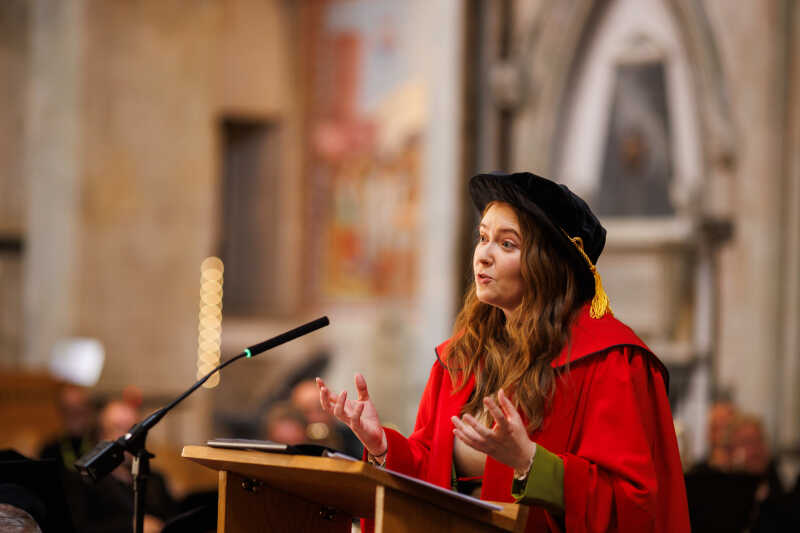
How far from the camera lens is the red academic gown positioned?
2.26 meters

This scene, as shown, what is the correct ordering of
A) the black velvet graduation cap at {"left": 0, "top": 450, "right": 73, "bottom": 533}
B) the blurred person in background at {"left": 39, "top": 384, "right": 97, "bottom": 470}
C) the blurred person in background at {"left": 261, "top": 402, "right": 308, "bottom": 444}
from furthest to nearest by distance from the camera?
1. the blurred person in background at {"left": 39, "top": 384, "right": 97, "bottom": 470}
2. the blurred person in background at {"left": 261, "top": 402, "right": 308, "bottom": 444}
3. the black velvet graduation cap at {"left": 0, "top": 450, "right": 73, "bottom": 533}

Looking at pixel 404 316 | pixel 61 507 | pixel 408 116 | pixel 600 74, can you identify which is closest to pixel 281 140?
pixel 408 116

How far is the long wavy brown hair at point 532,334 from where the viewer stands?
242cm

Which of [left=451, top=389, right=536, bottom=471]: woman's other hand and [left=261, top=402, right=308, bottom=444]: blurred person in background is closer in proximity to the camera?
[left=451, top=389, right=536, bottom=471]: woman's other hand

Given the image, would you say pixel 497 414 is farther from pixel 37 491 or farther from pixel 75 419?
pixel 75 419

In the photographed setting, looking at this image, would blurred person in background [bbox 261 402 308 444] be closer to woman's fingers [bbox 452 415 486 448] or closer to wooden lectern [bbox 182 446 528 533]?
wooden lectern [bbox 182 446 528 533]

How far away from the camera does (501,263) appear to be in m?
2.48

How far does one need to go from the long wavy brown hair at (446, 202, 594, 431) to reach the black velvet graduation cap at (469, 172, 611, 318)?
3 centimetres

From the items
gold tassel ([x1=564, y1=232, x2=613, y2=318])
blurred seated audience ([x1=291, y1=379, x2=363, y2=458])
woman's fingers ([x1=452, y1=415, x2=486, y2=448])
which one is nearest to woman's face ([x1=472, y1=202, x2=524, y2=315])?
gold tassel ([x1=564, y1=232, x2=613, y2=318])

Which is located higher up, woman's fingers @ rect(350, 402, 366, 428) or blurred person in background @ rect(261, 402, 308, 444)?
woman's fingers @ rect(350, 402, 366, 428)

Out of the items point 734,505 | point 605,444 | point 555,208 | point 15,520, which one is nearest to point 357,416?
point 605,444

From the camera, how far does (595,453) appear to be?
7.59 ft

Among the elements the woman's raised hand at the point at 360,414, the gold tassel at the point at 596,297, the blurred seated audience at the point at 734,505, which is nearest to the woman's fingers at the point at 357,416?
the woman's raised hand at the point at 360,414

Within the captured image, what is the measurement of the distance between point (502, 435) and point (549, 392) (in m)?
0.32
